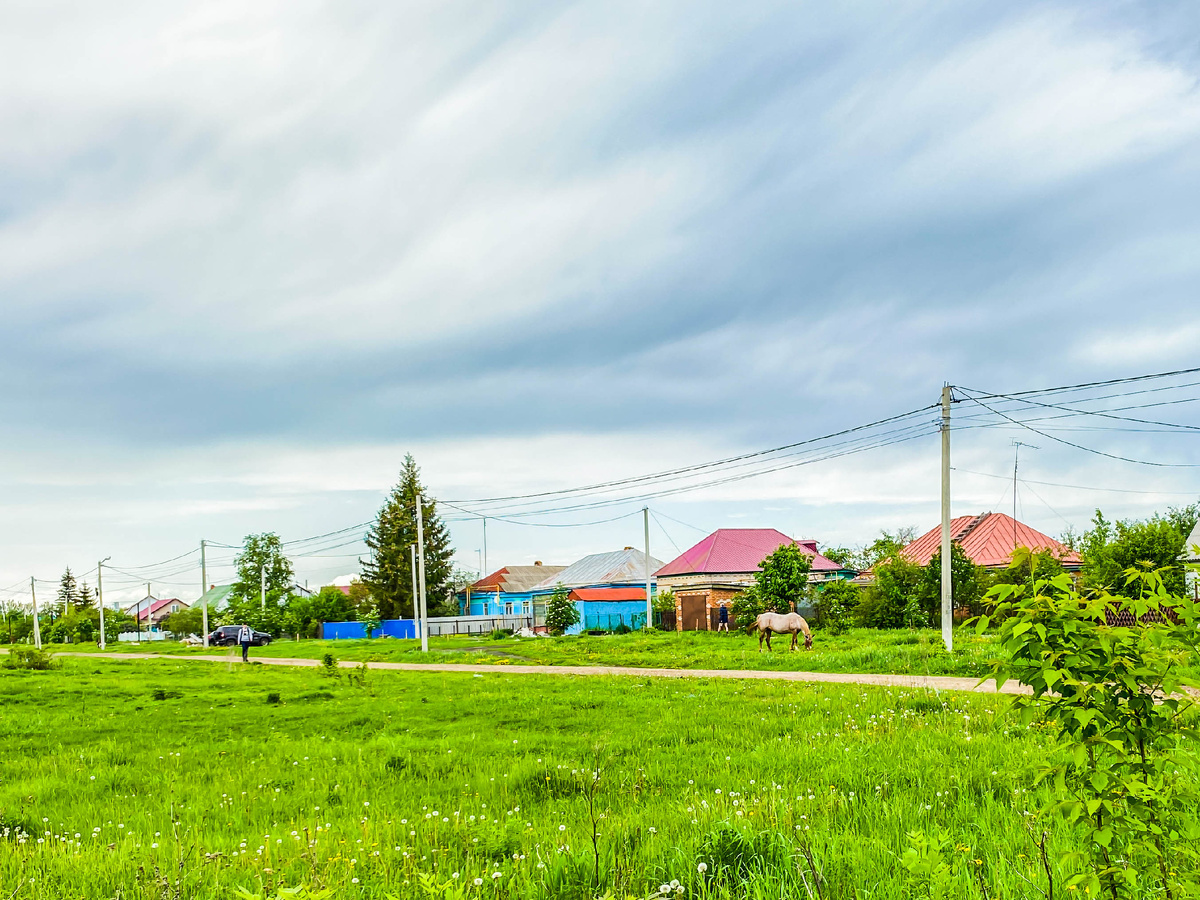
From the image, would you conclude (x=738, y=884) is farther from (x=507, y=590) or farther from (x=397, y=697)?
(x=507, y=590)

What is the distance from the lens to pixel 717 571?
59.0 m

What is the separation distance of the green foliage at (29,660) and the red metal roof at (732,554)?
129 feet

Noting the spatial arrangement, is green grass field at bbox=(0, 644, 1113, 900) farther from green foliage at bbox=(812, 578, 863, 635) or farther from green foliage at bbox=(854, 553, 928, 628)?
green foliage at bbox=(812, 578, 863, 635)

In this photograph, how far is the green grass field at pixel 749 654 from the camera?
2238 cm

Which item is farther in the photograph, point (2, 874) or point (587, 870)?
point (2, 874)

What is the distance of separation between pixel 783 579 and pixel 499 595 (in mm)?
57570

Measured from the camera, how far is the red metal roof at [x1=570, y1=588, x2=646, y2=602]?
73.3 meters

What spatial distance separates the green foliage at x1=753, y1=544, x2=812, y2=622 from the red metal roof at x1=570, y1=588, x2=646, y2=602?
3154 cm

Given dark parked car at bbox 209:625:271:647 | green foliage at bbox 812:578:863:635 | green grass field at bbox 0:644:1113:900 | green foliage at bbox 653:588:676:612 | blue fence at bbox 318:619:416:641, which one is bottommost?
blue fence at bbox 318:619:416:641

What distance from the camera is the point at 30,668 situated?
30938mm

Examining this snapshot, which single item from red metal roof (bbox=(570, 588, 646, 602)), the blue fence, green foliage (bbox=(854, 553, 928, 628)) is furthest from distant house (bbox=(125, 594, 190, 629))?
green foliage (bbox=(854, 553, 928, 628))

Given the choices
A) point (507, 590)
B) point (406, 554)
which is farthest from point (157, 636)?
point (507, 590)

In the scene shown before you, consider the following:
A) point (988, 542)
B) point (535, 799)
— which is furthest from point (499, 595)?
point (535, 799)

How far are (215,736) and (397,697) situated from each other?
5.42 m
